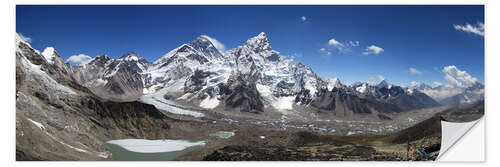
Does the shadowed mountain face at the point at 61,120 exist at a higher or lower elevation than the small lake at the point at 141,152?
higher

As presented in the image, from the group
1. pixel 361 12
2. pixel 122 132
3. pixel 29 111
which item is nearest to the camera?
pixel 361 12

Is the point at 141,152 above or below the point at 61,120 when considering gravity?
below

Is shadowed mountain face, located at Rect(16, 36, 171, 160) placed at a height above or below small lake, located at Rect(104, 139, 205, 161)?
above

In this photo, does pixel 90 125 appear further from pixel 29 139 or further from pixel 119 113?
pixel 29 139

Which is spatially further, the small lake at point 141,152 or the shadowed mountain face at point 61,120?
the small lake at point 141,152

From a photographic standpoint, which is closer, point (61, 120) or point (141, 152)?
point (61, 120)

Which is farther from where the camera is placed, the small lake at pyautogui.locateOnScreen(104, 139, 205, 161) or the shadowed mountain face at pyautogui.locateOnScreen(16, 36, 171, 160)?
the small lake at pyautogui.locateOnScreen(104, 139, 205, 161)
